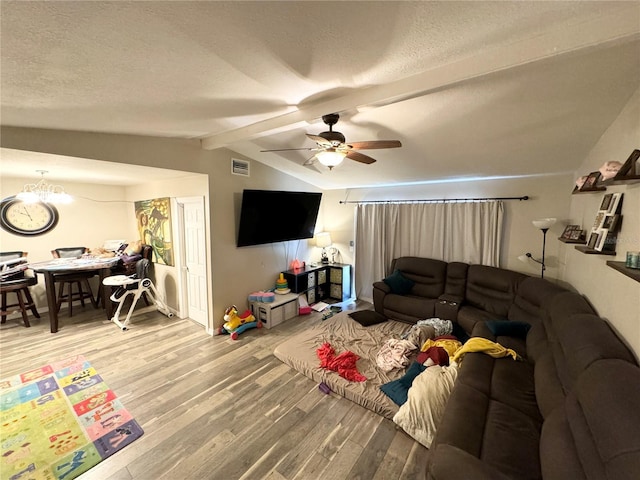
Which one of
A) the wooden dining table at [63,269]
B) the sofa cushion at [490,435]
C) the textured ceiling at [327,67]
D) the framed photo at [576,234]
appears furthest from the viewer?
the wooden dining table at [63,269]

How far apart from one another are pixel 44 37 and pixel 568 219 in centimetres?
478

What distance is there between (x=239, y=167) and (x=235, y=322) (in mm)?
2213

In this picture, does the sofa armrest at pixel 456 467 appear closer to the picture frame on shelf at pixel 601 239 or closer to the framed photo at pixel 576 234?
the picture frame on shelf at pixel 601 239

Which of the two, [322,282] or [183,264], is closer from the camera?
[183,264]

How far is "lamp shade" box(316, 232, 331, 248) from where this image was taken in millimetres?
4941

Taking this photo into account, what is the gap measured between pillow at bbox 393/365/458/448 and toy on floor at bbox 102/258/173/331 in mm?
3832

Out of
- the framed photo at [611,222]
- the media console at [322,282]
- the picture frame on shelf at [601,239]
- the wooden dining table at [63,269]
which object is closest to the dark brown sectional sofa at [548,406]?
Answer: the picture frame on shelf at [601,239]

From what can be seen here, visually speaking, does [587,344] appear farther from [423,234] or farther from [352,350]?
[423,234]

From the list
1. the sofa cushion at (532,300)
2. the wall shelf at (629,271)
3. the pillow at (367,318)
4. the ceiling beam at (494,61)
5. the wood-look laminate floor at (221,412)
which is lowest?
the wood-look laminate floor at (221,412)

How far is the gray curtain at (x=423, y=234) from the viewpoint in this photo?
3670 mm

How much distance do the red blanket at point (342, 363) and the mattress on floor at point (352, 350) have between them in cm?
4

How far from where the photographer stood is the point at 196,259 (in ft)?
12.4

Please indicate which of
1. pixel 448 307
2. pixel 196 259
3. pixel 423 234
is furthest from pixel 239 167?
pixel 448 307

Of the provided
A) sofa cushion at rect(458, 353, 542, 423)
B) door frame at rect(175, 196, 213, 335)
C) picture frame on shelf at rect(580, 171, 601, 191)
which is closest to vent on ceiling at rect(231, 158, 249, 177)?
door frame at rect(175, 196, 213, 335)
